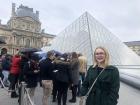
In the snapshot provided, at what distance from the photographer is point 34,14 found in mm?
97250

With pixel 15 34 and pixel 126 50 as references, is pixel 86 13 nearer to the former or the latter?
pixel 126 50

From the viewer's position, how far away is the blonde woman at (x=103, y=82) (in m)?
3.69

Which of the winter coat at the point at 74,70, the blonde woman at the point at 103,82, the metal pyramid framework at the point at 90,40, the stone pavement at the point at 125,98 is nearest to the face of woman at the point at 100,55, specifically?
the blonde woman at the point at 103,82

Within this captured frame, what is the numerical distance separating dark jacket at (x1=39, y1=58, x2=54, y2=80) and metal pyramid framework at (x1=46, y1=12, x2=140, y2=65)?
39.6ft

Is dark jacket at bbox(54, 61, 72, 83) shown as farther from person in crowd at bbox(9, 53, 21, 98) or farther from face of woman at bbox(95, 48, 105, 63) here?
face of woman at bbox(95, 48, 105, 63)

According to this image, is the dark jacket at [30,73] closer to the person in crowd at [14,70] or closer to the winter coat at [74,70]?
the winter coat at [74,70]

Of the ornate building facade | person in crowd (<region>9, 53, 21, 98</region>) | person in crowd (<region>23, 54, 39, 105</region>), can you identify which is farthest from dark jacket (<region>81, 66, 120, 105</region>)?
the ornate building facade

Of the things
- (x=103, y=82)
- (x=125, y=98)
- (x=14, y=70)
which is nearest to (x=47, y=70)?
(x=125, y=98)

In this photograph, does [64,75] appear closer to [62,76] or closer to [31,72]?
[62,76]

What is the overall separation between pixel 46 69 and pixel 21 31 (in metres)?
83.4

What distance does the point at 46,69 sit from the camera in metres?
7.46

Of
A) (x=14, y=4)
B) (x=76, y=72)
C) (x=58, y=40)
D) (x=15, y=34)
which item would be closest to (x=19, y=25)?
(x=15, y=34)

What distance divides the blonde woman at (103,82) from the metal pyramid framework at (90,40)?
618 inches

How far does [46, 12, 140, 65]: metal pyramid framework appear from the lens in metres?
20.7
